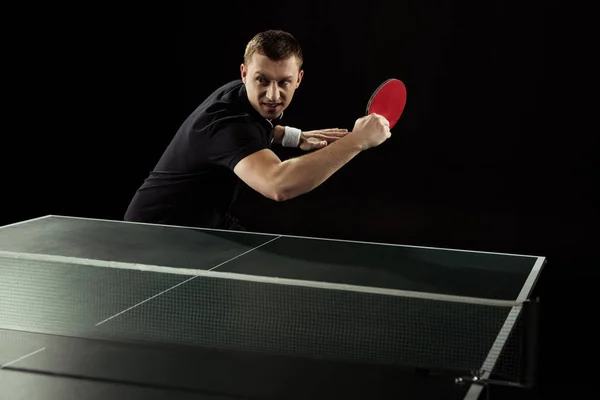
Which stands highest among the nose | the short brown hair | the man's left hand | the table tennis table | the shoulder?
the short brown hair

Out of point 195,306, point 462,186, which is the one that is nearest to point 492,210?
point 462,186

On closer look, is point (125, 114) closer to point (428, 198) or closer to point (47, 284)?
point (428, 198)

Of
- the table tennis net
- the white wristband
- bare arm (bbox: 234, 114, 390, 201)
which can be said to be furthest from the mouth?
the table tennis net

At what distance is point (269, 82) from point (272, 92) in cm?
4

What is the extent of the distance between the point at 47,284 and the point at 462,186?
420 cm

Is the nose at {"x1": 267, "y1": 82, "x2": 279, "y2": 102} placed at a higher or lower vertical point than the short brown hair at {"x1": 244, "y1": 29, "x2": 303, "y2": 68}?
lower

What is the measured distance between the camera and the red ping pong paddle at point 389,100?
3.56 metres

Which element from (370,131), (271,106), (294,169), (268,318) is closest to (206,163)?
(271,106)

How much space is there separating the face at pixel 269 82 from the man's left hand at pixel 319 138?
481mm

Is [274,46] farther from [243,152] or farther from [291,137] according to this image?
[291,137]

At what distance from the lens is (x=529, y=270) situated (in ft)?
10.00

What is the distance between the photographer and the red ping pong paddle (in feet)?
11.7

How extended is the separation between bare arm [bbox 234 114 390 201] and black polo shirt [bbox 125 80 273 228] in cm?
7

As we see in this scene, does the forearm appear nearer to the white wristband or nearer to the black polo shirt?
the black polo shirt
